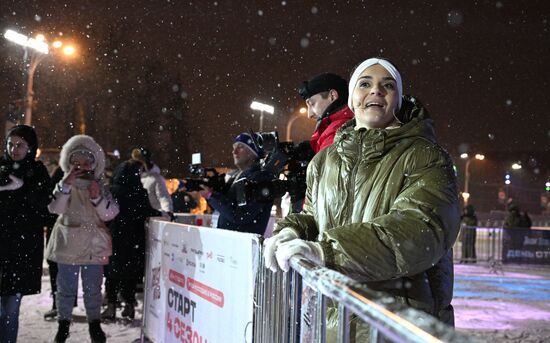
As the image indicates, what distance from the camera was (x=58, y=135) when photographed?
32750 millimetres

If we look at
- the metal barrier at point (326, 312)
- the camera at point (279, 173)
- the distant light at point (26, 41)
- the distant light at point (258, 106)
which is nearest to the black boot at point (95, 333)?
the camera at point (279, 173)

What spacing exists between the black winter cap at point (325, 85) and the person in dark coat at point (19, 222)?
8.25ft

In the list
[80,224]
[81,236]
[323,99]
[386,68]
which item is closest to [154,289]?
[81,236]

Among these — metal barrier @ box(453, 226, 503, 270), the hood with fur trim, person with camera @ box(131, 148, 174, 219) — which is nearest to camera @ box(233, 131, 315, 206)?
the hood with fur trim

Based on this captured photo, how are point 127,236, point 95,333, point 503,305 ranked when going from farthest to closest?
point 503,305 < point 127,236 < point 95,333

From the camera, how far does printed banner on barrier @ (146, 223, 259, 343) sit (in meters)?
3.16

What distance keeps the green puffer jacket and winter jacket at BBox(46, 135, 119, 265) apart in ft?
11.9

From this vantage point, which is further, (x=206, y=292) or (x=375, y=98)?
(x=206, y=292)

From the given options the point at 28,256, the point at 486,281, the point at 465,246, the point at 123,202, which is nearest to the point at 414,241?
the point at 28,256

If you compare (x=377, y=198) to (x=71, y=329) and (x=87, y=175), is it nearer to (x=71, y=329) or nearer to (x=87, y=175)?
(x=87, y=175)

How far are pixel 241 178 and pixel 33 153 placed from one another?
1.97 metres

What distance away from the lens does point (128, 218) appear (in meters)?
7.18

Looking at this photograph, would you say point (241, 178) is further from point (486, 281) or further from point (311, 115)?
point (486, 281)

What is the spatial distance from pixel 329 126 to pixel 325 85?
0.59 metres
